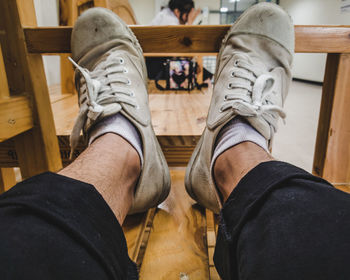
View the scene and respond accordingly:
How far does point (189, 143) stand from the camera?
2.56 ft

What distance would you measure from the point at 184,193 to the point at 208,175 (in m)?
0.18

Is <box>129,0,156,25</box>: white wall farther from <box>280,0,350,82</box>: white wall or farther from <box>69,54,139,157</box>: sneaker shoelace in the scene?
A: <box>69,54,139,157</box>: sneaker shoelace

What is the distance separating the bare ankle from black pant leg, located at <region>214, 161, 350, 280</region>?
0.08 metres

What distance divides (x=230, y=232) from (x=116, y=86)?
48cm

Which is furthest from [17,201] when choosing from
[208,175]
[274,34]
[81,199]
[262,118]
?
[274,34]

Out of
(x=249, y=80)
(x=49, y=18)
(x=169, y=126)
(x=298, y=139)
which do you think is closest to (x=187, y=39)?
(x=249, y=80)

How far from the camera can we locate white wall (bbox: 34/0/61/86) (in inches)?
67.3

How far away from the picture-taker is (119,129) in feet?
1.88

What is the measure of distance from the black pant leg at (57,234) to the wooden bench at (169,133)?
0.22 metres

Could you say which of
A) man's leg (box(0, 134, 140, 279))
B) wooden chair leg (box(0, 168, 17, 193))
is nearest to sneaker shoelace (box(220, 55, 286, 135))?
man's leg (box(0, 134, 140, 279))

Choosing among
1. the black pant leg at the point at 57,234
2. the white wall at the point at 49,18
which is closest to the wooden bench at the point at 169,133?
the black pant leg at the point at 57,234

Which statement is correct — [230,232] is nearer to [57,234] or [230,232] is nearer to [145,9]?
[57,234]

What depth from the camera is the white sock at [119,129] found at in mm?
568

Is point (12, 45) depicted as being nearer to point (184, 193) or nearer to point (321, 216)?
point (184, 193)
